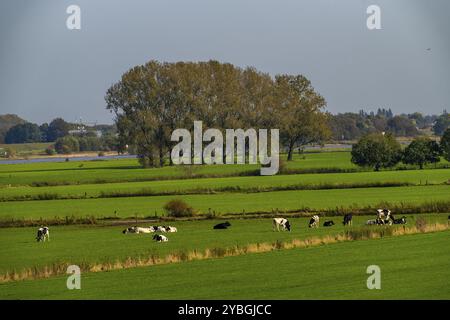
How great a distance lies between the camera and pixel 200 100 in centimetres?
13138

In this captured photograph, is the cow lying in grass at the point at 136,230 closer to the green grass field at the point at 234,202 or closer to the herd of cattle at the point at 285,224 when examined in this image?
the herd of cattle at the point at 285,224

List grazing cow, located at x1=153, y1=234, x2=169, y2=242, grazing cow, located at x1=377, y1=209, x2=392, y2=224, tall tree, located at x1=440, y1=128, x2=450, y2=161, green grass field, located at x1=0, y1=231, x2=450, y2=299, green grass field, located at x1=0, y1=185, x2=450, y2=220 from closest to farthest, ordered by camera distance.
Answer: green grass field, located at x1=0, y1=231, x2=450, y2=299 < grazing cow, located at x1=153, y1=234, x2=169, y2=242 < grazing cow, located at x1=377, y1=209, x2=392, y2=224 < green grass field, located at x1=0, y1=185, x2=450, y2=220 < tall tree, located at x1=440, y1=128, x2=450, y2=161

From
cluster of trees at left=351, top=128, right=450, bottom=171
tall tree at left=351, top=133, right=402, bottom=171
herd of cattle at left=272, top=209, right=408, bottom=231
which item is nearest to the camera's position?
herd of cattle at left=272, top=209, right=408, bottom=231

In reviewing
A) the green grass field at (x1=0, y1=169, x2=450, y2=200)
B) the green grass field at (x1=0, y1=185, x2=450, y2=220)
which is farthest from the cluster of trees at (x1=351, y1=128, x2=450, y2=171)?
the green grass field at (x1=0, y1=185, x2=450, y2=220)

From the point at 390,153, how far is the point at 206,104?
1399 inches

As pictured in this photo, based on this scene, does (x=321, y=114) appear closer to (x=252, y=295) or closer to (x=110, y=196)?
(x=110, y=196)

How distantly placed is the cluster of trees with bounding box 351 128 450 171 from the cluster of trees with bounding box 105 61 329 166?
87.4 feet

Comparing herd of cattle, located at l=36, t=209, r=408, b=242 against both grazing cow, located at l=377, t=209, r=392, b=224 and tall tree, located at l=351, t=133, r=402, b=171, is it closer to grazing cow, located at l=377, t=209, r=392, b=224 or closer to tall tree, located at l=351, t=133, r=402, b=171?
grazing cow, located at l=377, t=209, r=392, b=224

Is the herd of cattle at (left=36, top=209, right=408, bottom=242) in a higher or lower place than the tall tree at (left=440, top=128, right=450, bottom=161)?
lower

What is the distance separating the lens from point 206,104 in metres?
133

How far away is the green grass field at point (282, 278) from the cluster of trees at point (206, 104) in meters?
90.1

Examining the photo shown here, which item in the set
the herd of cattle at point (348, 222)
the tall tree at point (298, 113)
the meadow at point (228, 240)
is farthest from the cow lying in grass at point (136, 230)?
the tall tree at point (298, 113)

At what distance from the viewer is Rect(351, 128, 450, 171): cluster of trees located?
106 meters

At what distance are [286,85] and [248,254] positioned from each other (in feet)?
381
